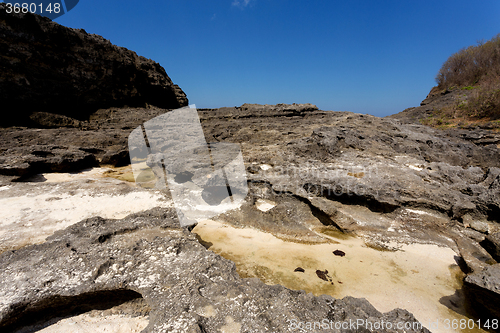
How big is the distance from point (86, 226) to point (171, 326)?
6.51 feet

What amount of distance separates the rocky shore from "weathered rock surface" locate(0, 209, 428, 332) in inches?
0.4

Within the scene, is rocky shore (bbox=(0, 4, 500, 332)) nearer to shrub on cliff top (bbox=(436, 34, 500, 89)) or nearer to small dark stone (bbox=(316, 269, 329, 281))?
small dark stone (bbox=(316, 269, 329, 281))

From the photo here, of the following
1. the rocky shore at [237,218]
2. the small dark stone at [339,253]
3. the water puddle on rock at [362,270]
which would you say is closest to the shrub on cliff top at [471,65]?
the rocky shore at [237,218]

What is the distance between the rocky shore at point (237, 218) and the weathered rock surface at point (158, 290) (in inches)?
0.4

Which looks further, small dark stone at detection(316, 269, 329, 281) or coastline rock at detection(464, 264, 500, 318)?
small dark stone at detection(316, 269, 329, 281)

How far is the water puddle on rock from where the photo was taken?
8.60 feet

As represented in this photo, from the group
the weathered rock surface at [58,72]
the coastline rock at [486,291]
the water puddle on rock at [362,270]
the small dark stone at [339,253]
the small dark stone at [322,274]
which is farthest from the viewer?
the weathered rock surface at [58,72]

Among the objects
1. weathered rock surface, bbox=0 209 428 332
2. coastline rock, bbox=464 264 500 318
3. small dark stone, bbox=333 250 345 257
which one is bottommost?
small dark stone, bbox=333 250 345 257

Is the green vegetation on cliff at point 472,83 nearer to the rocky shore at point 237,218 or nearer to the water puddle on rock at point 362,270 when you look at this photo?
the rocky shore at point 237,218

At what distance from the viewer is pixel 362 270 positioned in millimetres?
3104

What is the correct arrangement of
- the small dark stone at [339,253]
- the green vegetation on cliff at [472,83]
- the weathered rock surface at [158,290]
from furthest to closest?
1. the green vegetation on cliff at [472,83]
2. the small dark stone at [339,253]
3. the weathered rock surface at [158,290]

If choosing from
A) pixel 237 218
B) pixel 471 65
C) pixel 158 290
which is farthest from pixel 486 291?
pixel 471 65

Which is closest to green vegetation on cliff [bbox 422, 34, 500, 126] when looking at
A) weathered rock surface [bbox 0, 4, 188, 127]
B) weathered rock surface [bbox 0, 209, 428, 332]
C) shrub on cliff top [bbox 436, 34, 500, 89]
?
shrub on cliff top [bbox 436, 34, 500, 89]

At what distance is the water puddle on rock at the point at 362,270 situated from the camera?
2.62 m
